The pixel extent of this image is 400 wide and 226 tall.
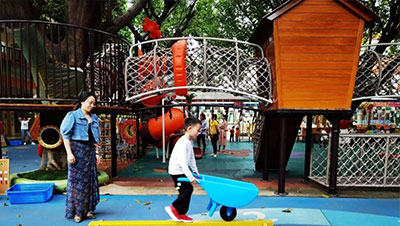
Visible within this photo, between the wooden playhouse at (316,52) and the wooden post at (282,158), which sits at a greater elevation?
the wooden playhouse at (316,52)

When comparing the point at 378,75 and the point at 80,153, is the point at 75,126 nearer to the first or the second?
the point at 80,153

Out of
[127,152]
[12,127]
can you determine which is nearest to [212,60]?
[127,152]

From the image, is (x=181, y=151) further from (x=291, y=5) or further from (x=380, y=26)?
(x=380, y=26)

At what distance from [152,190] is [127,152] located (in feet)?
14.5

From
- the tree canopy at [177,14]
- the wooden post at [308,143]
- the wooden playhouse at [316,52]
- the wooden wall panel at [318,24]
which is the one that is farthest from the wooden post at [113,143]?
the wooden post at [308,143]

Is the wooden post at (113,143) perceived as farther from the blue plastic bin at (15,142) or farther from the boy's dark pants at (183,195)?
the blue plastic bin at (15,142)

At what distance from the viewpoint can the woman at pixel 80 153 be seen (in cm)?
378

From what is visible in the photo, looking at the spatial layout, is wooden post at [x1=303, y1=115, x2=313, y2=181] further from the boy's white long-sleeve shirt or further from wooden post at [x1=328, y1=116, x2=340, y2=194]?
the boy's white long-sleeve shirt

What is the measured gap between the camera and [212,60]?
5500mm

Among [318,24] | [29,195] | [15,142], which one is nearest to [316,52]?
[318,24]

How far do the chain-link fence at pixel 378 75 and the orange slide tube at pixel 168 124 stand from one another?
19.0ft

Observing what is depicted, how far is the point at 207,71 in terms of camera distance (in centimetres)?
549

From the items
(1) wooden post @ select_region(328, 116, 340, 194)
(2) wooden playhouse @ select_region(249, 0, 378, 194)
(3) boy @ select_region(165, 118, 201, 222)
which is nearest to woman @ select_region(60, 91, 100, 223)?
(3) boy @ select_region(165, 118, 201, 222)

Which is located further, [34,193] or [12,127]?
[12,127]
